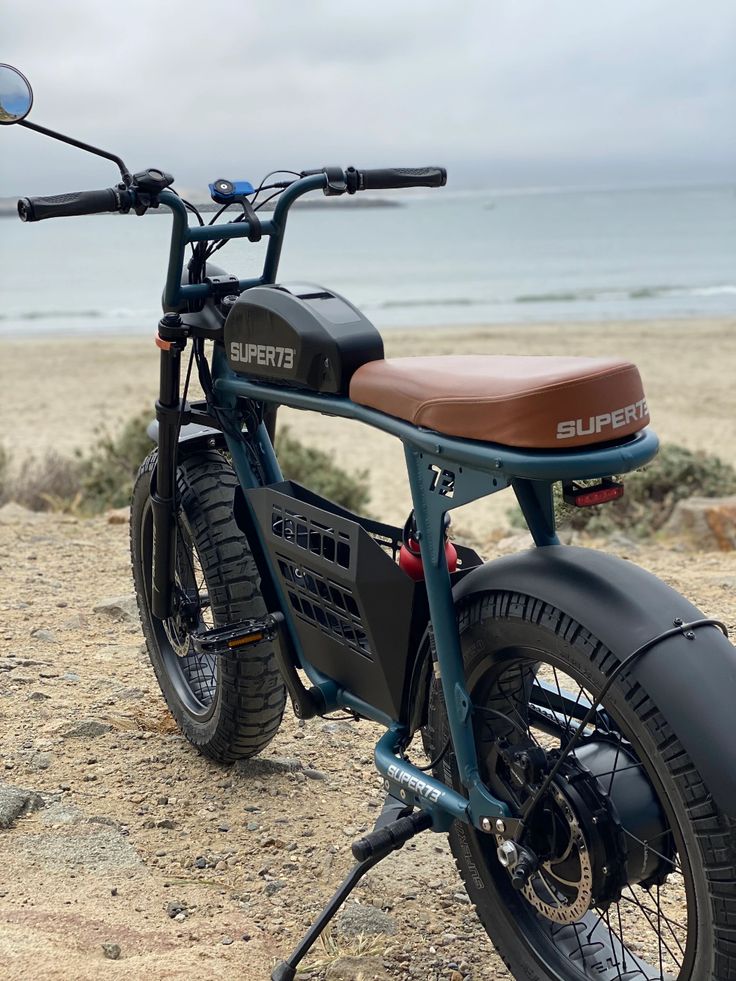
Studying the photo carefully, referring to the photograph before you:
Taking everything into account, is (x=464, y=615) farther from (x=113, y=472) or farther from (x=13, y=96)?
(x=113, y=472)

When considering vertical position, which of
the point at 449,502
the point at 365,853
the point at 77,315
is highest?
the point at 449,502

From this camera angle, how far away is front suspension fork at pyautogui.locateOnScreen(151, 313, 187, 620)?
125 inches

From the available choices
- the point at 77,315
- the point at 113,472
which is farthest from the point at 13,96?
the point at 77,315

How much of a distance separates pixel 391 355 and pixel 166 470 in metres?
18.6

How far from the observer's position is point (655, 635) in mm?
2080

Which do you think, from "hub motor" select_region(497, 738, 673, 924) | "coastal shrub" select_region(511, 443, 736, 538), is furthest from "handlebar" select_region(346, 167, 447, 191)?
"coastal shrub" select_region(511, 443, 736, 538)

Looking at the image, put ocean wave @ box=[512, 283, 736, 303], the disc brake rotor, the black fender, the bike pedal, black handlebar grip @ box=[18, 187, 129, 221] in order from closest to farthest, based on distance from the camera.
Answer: the black fender → the disc brake rotor → black handlebar grip @ box=[18, 187, 129, 221] → the bike pedal → ocean wave @ box=[512, 283, 736, 303]

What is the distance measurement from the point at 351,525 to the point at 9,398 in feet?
52.6

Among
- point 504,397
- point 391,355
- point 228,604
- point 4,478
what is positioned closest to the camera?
point 504,397

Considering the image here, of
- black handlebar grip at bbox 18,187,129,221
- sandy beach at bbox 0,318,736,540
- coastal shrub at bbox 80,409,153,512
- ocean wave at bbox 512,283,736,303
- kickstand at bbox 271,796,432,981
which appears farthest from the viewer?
ocean wave at bbox 512,283,736,303

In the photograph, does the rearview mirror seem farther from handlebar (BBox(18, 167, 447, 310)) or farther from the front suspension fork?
the front suspension fork

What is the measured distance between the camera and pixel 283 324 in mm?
2719

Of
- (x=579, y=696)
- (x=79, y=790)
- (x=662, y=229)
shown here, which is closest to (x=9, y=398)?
(x=79, y=790)

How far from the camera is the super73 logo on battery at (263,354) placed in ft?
8.89
